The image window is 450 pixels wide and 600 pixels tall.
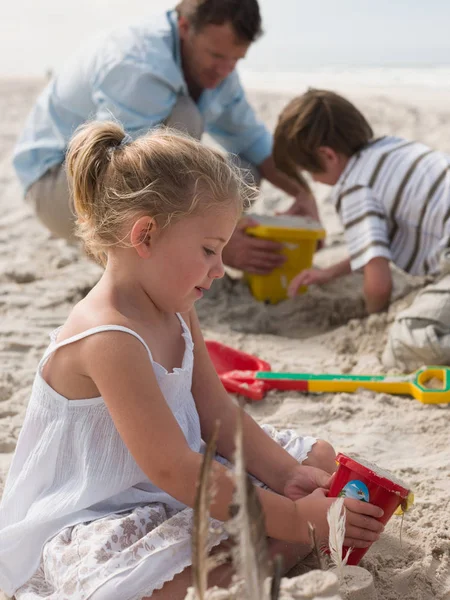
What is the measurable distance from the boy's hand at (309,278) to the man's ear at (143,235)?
1.57 meters

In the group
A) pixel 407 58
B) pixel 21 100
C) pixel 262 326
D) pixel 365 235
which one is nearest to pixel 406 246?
pixel 365 235

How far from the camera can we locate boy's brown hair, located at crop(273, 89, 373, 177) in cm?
278

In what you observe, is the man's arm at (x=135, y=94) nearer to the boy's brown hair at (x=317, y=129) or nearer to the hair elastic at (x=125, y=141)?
the boy's brown hair at (x=317, y=129)

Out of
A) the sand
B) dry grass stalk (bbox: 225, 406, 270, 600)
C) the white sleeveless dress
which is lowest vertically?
the sand

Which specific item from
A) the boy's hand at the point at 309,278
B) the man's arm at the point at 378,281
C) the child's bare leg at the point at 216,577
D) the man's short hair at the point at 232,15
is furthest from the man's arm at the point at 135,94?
the child's bare leg at the point at 216,577

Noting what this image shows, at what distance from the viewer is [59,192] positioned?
3.11m

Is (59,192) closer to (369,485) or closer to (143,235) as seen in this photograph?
(143,235)

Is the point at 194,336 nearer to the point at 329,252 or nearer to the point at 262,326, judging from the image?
the point at 262,326

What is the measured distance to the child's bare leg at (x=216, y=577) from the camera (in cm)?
120

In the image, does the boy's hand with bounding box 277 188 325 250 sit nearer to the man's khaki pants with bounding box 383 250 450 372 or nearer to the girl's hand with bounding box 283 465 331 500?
the man's khaki pants with bounding box 383 250 450 372

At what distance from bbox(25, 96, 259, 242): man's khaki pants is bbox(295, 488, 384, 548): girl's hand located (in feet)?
6.23

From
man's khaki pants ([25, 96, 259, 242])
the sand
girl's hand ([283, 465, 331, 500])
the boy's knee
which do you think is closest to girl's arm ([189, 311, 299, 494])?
girl's hand ([283, 465, 331, 500])

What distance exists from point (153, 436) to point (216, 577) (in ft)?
0.85

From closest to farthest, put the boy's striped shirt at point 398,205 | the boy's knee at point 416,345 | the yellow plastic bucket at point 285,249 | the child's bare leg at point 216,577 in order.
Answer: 1. the child's bare leg at point 216,577
2. the boy's knee at point 416,345
3. the boy's striped shirt at point 398,205
4. the yellow plastic bucket at point 285,249
